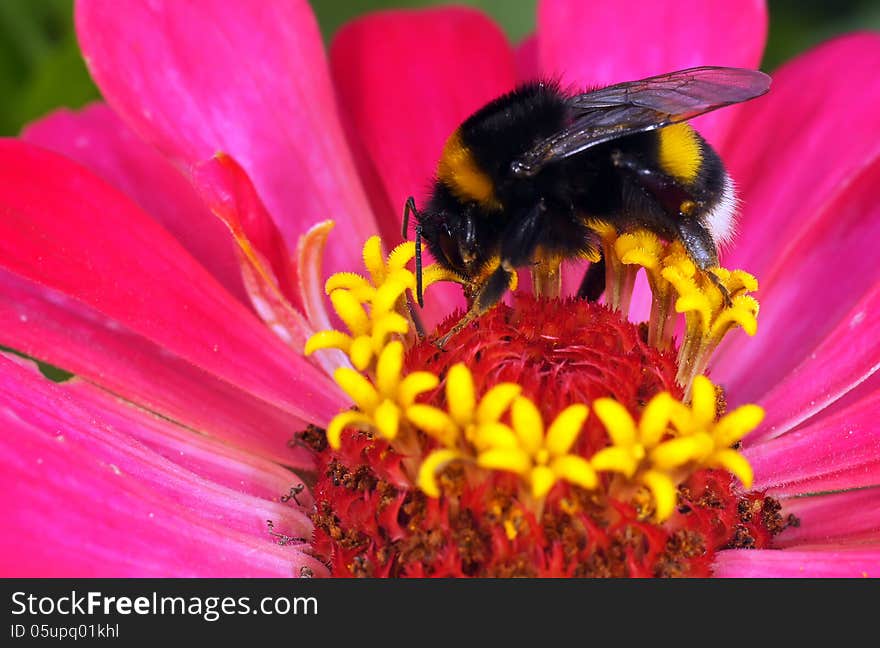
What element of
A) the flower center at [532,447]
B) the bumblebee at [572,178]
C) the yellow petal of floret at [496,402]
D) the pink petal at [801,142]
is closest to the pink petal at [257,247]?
the flower center at [532,447]

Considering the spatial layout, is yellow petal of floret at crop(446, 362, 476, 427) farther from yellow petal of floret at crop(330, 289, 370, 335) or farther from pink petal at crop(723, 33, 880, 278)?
pink petal at crop(723, 33, 880, 278)

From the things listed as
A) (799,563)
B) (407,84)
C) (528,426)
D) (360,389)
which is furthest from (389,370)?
(407,84)

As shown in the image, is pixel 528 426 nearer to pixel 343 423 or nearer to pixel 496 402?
pixel 496 402

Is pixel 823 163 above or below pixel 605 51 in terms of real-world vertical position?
below

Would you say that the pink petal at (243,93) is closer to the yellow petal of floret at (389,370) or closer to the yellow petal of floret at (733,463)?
the yellow petal of floret at (389,370)

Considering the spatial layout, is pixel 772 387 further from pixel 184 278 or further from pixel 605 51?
pixel 184 278

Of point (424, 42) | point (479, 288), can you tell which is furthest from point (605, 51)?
point (479, 288)

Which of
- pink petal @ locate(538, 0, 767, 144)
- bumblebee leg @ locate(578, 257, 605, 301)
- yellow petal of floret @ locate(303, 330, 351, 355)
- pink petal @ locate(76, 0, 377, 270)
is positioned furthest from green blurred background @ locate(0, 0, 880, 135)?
yellow petal of floret @ locate(303, 330, 351, 355)
